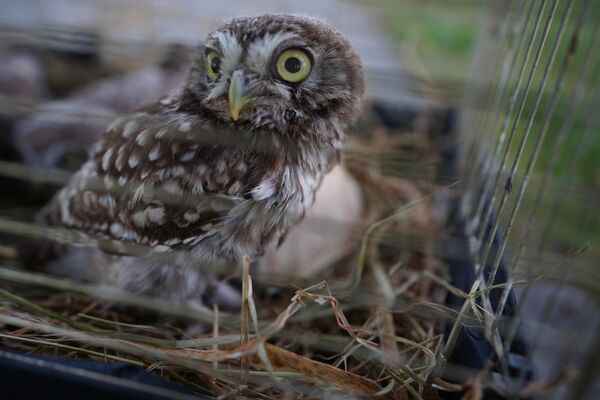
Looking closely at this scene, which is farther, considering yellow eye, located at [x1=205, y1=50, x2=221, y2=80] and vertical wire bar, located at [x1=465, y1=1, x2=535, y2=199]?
vertical wire bar, located at [x1=465, y1=1, x2=535, y2=199]

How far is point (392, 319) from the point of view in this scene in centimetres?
128

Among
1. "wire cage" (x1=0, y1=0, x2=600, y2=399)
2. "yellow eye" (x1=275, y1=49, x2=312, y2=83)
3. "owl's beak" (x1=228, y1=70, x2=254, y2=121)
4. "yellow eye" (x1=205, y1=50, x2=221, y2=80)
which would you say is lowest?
"wire cage" (x1=0, y1=0, x2=600, y2=399)

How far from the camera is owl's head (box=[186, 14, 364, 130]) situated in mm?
1002

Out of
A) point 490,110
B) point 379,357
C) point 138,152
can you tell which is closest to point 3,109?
point 138,152

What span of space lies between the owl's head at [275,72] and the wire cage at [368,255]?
0.79 ft

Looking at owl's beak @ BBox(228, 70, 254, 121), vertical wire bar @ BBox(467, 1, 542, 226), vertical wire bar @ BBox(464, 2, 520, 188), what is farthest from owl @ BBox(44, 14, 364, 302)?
vertical wire bar @ BBox(464, 2, 520, 188)

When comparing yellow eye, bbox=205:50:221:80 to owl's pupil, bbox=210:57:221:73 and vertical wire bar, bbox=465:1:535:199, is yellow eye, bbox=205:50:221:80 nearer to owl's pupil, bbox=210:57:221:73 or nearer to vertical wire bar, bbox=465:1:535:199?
owl's pupil, bbox=210:57:221:73

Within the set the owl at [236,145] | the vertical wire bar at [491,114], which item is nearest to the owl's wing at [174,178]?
the owl at [236,145]

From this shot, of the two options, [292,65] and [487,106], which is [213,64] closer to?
[292,65]

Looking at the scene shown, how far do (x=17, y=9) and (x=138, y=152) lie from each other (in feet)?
7.02

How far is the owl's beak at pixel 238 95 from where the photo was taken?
0.99m

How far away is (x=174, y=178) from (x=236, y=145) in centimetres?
16

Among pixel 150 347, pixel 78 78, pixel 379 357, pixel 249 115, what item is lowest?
pixel 150 347

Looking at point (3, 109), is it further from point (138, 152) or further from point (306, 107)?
point (306, 107)
